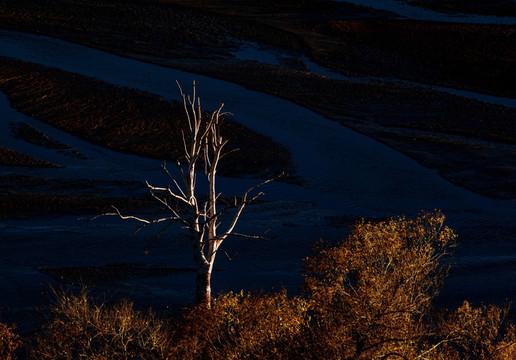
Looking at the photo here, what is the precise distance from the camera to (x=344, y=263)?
39.0 metres

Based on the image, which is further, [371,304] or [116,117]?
[116,117]

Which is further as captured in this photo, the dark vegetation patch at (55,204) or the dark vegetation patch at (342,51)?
the dark vegetation patch at (342,51)

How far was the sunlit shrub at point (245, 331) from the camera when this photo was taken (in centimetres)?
2792

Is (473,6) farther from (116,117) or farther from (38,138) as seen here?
(38,138)

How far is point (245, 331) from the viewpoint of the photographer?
1150 inches

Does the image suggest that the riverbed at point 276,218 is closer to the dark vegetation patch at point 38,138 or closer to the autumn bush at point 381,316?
the dark vegetation patch at point 38,138

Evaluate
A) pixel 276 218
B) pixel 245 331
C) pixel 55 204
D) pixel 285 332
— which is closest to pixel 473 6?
pixel 276 218

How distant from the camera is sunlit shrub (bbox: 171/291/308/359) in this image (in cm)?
2792

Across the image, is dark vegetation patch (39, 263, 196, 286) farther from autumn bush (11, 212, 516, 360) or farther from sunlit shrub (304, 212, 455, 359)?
sunlit shrub (304, 212, 455, 359)

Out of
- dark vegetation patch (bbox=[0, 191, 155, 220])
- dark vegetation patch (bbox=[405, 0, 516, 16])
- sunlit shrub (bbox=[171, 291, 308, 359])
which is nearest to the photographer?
sunlit shrub (bbox=[171, 291, 308, 359])

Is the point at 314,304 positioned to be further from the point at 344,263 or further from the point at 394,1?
the point at 394,1

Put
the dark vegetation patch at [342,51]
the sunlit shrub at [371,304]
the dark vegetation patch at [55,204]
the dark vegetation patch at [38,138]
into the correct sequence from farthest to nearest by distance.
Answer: the dark vegetation patch at [342,51] < the dark vegetation patch at [38,138] < the dark vegetation patch at [55,204] < the sunlit shrub at [371,304]

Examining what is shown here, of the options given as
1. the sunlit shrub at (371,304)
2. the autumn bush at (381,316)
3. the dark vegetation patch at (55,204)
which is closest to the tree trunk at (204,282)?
the autumn bush at (381,316)

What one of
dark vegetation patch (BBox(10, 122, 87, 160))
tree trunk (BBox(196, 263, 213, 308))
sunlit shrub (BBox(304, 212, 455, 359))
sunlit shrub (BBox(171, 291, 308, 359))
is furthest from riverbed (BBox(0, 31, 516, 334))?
sunlit shrub (BBox(171, 291, 308, 359))
